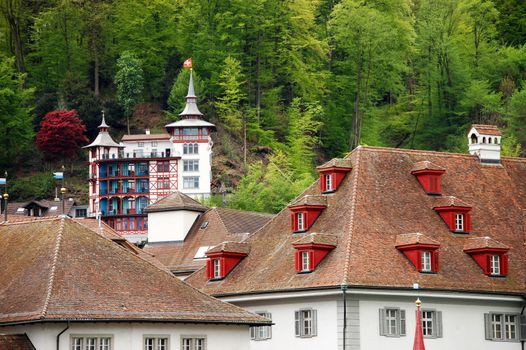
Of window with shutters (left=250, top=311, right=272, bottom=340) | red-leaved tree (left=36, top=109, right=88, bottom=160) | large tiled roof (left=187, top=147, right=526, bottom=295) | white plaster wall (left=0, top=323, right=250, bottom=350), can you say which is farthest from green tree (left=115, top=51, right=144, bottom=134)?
white plaster wall (left=0, top=323, right=250, bottom=350)

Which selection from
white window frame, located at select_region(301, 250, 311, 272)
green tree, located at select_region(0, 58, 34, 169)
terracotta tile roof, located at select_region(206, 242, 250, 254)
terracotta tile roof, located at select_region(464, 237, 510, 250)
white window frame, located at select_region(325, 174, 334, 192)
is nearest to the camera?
white window frame, located at select_region(301, 250, 311, 272)

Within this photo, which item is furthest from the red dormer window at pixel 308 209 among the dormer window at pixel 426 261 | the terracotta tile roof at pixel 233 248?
the dormer window at pixel 426 261

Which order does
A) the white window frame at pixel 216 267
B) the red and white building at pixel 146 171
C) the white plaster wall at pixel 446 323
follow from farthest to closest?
the red and white building at pixel 146 171 → the white window frame at pixel 216 267 → the white plaster wall at pixel 446 323

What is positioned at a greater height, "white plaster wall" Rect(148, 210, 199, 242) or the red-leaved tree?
the red-leaved tree

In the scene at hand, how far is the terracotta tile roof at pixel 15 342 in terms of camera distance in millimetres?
58188

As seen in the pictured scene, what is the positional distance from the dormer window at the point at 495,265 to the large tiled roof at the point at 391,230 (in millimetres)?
461

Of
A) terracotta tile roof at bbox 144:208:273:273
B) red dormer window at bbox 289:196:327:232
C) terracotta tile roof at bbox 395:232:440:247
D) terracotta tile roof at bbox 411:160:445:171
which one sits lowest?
terracotta tile roof at bbox 395:232:440:247

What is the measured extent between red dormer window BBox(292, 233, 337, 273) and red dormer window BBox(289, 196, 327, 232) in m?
2.98

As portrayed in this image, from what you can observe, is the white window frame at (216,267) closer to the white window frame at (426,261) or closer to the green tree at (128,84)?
the white window frame at (426,261)

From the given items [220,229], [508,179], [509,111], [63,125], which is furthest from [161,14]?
[508,179]

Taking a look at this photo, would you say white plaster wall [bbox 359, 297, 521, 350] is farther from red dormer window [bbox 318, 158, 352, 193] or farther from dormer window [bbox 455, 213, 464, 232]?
red dormer window [bbox 318, 158, 352, 193]

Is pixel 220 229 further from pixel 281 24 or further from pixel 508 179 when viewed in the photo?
pixel 281 24

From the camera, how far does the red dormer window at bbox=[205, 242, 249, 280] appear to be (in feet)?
262

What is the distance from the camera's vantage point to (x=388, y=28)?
161 metres
